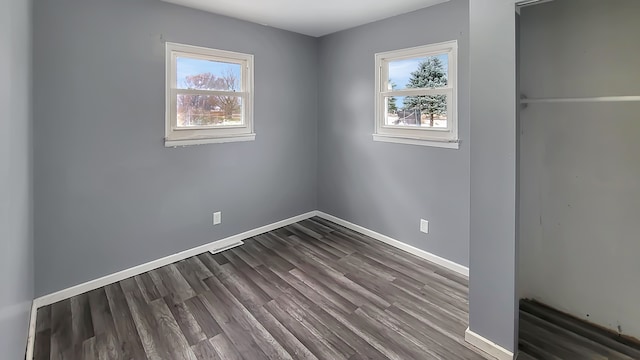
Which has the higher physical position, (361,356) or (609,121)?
(609,121)

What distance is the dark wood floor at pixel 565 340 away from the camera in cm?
193

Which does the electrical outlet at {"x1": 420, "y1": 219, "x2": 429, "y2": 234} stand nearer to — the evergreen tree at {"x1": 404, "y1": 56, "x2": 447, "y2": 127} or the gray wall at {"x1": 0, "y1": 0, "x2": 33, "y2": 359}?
the evergreen tree at {"x1": 404, "y1": 56, "x2": 447, "y2": 127}

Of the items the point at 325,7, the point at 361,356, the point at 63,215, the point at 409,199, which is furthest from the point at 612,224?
the point at 63,215

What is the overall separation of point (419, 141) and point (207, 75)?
2.34 meters

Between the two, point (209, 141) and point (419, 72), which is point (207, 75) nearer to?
point (209, 141)

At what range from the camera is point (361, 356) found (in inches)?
76.8

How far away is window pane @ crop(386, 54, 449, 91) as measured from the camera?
119 inches

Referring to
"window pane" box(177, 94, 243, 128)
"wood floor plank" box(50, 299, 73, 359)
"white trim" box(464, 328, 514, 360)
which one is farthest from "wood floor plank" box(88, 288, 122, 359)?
"white trim" box(464, 328, 514, 360)

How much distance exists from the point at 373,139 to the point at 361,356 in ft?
7.77

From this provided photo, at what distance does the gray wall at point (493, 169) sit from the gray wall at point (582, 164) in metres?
0.68

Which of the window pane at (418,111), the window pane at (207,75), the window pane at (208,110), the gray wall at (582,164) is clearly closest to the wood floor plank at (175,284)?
the window pane at (208,110)

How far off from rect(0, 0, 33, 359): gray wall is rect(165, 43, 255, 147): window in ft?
3.58

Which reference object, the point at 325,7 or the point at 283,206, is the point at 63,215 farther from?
the point at 325,7

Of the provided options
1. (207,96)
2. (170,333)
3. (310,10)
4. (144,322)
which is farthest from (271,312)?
(310,10)
